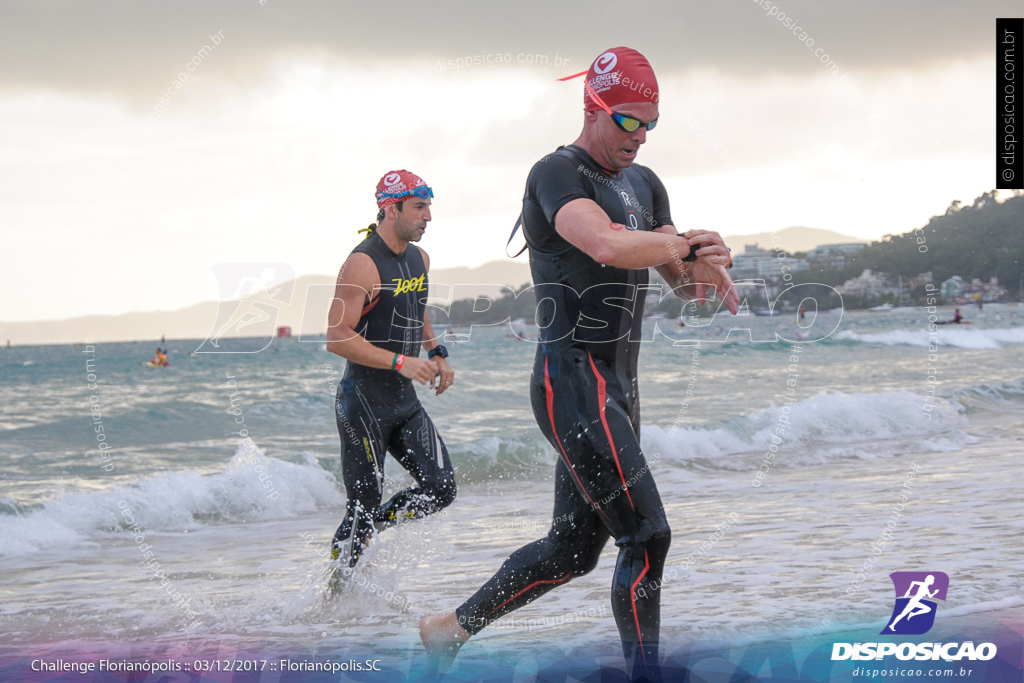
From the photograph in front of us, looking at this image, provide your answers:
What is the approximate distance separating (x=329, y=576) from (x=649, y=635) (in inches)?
108

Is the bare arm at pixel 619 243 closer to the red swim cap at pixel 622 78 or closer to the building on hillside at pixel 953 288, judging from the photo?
the red swim cap at pixel 622 78

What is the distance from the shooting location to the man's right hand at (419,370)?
15.0 feet

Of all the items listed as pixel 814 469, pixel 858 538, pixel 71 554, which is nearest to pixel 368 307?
pixel 858 538

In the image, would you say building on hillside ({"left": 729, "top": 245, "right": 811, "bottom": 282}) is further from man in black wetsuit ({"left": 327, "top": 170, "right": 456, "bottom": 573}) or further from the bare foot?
the bare foot

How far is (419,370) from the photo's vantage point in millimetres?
4613

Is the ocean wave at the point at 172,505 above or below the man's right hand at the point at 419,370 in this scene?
below

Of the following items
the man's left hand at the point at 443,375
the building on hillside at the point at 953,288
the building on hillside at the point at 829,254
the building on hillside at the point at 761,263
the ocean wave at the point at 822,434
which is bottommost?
the ocean wave at the point at 822,434

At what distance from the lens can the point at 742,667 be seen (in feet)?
11.8

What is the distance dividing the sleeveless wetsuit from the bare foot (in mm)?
1557

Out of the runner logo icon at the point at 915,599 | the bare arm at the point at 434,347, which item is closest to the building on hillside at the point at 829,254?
the runner logo icon at the point at 915,599

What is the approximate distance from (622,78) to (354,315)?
94.8 inches

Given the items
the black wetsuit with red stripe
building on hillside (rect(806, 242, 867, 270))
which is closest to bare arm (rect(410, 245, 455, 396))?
the black wetsuit with red stripe

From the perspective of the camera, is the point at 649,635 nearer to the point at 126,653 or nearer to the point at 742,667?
the point at 742,667

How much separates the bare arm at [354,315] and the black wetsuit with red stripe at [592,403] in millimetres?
1615
